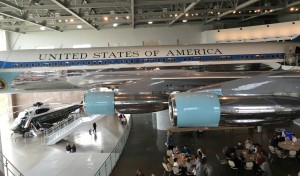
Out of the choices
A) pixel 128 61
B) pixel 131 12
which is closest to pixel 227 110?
pixel 128 61

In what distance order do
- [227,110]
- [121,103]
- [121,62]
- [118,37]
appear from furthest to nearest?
1. [118,37]
2. [121,62]
3. [121,103]
4. [227,110]

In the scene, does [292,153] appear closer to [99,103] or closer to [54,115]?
[99,103]

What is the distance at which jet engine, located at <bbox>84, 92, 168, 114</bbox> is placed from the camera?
5328 millimetres

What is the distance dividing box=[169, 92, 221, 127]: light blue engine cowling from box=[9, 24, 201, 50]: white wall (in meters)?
26.8

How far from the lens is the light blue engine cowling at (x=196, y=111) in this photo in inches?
129

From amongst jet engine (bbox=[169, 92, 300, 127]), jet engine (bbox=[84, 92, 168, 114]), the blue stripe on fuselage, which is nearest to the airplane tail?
the blue stripe on fuselage

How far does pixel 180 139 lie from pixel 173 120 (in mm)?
10372

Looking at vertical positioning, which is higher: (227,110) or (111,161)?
(227,110)

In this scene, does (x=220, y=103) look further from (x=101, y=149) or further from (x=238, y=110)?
(x=101, y=149)

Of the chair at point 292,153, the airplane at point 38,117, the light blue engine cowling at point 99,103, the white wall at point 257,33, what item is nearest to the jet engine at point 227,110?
the light blue engine cowling at point 99,103

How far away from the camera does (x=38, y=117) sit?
19.3 meters

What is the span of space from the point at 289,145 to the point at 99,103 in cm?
803

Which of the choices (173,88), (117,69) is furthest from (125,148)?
(173,88)

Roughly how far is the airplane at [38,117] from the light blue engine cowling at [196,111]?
16.8 metres
